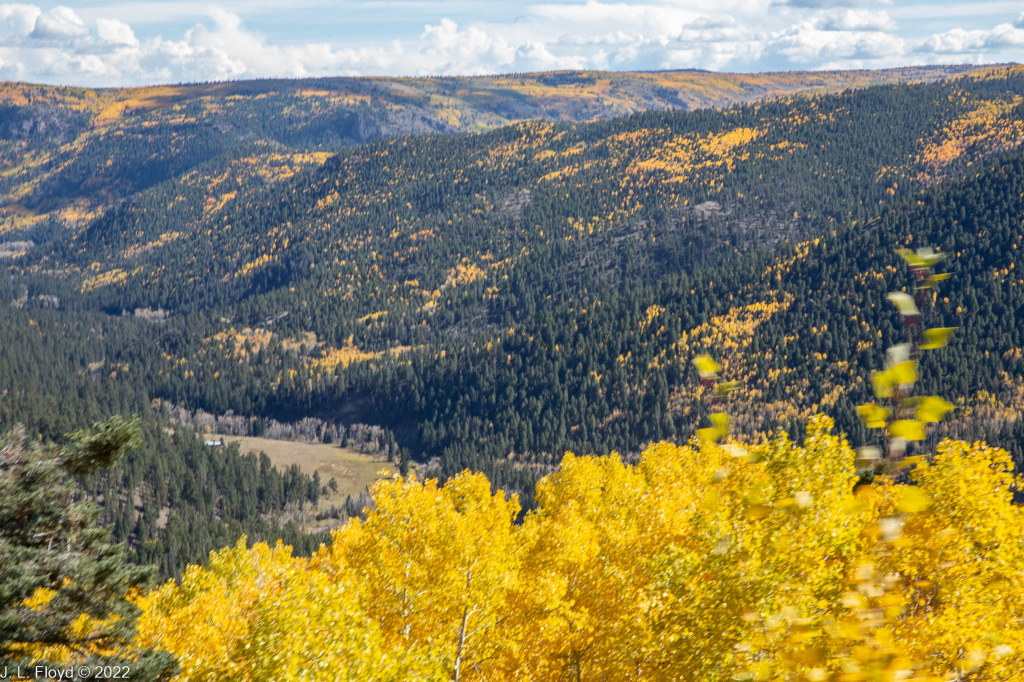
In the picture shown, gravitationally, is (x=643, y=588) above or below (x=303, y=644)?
below

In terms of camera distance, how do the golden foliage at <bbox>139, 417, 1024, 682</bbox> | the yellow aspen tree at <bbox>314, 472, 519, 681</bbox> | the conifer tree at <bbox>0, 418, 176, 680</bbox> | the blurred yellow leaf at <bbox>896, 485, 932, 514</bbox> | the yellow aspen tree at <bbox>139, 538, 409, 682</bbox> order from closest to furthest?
the blurred yellow leaf at <bbox>896, 485, 932, 514</bbox>, the golden foliage at <bbox>139, 417, 1024, 682</bbox>, the yellow aspen tree at <bbox>139, 538, 409, 682</bbox>, the conifer tree at <bbox>0, 418, 176, 680</bbox>, the yellow aspen tree at <bbox>314, 472, 519, 681</bbox>

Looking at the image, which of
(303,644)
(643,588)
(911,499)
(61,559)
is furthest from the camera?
(643,588)

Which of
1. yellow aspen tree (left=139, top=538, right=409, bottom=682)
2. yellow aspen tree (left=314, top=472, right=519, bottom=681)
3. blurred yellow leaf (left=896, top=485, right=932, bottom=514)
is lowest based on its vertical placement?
yellow aspen tree (left=314, top=472, right=519, bottom=681)

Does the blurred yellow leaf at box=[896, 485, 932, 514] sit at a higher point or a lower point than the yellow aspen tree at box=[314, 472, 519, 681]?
higher

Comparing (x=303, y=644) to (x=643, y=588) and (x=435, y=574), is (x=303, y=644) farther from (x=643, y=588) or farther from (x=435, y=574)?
(x=435, y=574)

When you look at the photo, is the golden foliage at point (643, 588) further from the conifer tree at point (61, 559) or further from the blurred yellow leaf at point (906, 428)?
the conifer tree at point (61, 559)

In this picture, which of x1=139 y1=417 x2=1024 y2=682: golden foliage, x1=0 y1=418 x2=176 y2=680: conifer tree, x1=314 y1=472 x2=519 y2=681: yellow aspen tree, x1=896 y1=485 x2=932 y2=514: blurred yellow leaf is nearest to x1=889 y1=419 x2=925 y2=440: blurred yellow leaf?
x1=896 y1=485 x2=932 y2=514: blurred yellow leaf

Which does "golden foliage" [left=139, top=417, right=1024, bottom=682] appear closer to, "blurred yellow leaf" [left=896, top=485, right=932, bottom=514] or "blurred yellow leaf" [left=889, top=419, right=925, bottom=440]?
"blurred yellow leaf" [left=896, top=485, right=932, bottom=514]

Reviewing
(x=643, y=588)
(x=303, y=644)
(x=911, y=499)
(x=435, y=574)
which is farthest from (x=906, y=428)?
(x=435, y=574)

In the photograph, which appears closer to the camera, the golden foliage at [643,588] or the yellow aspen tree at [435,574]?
the golden foliage at [643,588]

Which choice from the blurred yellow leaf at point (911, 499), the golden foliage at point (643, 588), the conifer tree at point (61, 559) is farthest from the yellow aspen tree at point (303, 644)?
the blurred yellow leaf at point (911, 499)

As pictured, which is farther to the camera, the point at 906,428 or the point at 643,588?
the point at 643,588

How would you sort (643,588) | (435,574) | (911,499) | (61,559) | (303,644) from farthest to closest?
(435,574)
(643,588)
(61,559)
(303,644)
(911,499)

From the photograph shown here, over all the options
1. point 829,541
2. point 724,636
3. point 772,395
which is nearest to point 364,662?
point 724,636
